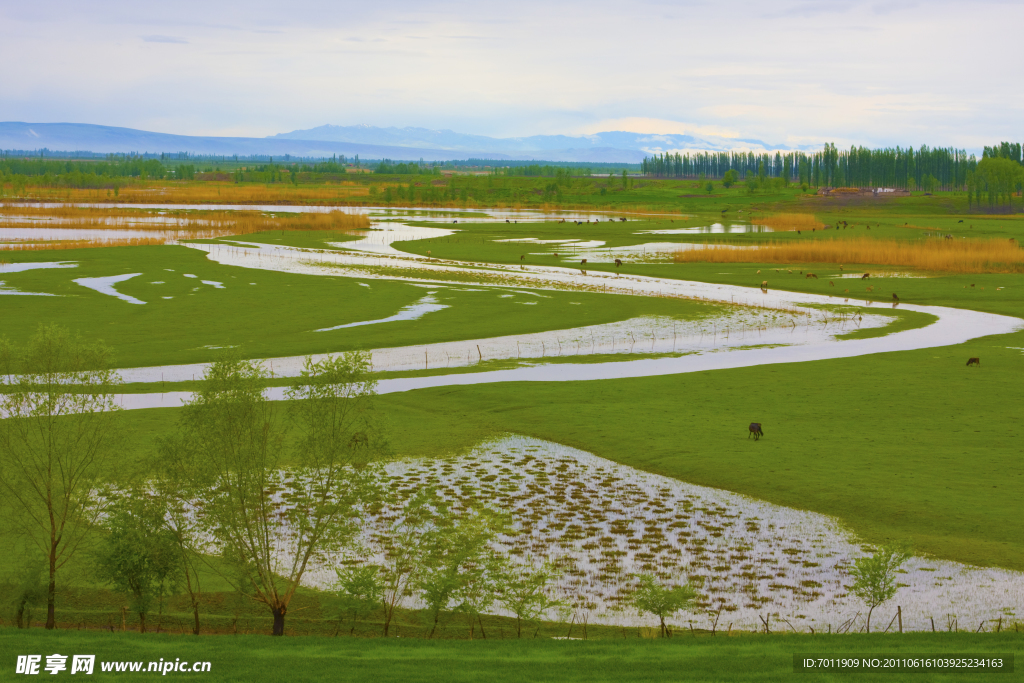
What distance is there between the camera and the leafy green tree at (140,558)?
20344 millimetres

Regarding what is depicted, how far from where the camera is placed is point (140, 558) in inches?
802

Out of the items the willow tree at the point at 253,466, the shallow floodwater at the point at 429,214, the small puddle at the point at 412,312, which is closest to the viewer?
the willow tree at the point at 253,466

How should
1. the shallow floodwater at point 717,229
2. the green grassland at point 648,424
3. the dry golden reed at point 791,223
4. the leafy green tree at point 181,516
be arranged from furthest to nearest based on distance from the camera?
the dry golden reed at point 791,223
the shallow floodwater at point 717,229
the leafy green tree at point 181,516
the green grassland at point 648,424

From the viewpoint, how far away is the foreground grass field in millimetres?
16125

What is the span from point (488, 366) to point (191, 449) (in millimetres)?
25780

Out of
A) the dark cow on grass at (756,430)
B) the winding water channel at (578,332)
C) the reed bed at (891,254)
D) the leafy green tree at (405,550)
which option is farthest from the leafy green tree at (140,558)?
the reed bed at (891,254)

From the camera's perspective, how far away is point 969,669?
16.1m

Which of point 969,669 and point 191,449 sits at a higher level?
point 191,449

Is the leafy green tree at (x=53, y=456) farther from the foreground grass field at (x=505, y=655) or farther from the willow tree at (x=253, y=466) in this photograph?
the foreground grass field at (x=505, y=655)

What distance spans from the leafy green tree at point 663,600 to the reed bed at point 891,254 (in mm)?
78912

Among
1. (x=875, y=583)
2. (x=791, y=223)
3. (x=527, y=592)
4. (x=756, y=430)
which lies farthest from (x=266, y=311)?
(x=791, y=223)

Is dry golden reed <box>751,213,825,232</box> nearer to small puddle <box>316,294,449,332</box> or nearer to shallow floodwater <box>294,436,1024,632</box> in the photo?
small puddle <box>316,294,449,332</box>

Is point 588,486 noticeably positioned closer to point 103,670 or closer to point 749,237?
point 103,670

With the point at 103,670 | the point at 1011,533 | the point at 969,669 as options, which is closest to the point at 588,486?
the point at 1011,533
